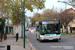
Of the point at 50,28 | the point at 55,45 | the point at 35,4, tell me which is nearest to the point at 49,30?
the point at 50,28

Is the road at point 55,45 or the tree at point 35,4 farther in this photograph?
the tree at point 35,4

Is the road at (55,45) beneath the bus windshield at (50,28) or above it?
beneath

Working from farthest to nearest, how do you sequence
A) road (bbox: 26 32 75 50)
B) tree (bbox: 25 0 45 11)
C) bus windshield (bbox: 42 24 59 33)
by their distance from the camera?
tree (bbox: 25 0 45 11), bus windshield (bbox: 42 24 59 33), road (bbox: 26 32 75 50)

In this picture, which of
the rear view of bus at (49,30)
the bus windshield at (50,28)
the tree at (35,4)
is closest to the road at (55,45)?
the rear view of bus at (49,30)

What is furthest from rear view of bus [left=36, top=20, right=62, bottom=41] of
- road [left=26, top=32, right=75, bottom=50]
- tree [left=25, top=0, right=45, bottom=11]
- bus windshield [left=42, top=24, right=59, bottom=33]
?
tree [left=25, top=0, right=45, bottom=11]

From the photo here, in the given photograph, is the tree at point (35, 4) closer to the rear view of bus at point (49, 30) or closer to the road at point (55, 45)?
the rear view of bus at point (49, 30)

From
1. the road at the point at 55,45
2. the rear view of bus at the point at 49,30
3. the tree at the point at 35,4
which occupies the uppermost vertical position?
the tree at the point at 35,4

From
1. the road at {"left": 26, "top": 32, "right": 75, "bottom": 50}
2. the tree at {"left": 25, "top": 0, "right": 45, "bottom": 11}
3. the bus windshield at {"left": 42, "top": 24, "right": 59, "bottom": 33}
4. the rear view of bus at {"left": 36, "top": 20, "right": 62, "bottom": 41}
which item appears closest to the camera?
the road at {"left": 26, "top": 32, "right": 75, "bottom": 50}

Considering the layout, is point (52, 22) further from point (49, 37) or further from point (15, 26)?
point (15, 26)

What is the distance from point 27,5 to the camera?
86.8 ft

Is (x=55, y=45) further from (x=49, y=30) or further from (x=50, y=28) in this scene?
(x=50, y=28)

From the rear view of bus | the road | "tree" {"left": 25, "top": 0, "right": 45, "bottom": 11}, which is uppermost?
"tree" {"left": 25, "top": 0, "right": 45, "bottom": 11}

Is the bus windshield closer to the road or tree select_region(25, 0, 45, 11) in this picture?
the road

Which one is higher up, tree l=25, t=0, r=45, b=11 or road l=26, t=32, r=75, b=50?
tree l=25, t=0, r=45, b=11
